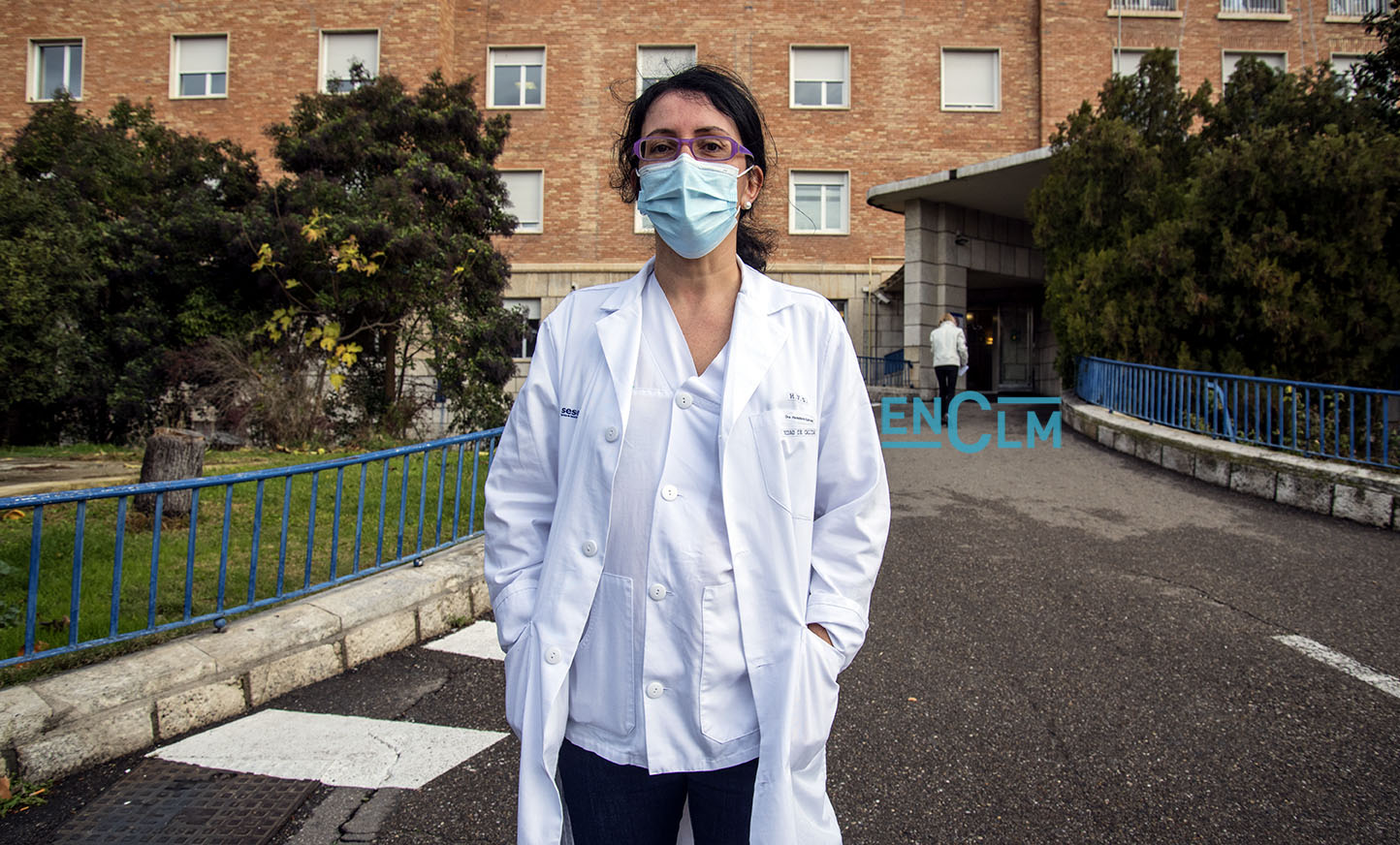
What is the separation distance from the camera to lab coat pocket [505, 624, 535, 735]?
155cm

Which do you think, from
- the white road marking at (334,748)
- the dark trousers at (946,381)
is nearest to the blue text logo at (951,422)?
the dark trousers at (946,381)

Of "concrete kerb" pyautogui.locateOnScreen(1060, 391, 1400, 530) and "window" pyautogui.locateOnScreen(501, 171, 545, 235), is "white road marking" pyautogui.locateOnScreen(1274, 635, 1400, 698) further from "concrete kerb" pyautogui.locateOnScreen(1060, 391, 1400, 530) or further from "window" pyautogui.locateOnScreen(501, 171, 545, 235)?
"window" pyautogui.locateOnScreen(501, 171, 545, 235)

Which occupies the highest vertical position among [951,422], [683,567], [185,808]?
[951,422]

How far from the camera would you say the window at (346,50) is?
926 inches

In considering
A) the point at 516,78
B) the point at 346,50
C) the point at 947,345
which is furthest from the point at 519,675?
the point at 346,50

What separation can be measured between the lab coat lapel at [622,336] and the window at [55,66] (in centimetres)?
3036

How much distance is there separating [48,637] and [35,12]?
2913cm

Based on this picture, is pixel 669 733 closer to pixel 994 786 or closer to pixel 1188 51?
pixel 994 786

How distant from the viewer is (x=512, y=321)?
41.3 feet

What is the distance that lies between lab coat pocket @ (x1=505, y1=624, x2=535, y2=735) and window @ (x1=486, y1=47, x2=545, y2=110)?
82.4 feet

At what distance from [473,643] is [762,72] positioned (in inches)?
906

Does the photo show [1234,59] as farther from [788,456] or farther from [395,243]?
[788,456]

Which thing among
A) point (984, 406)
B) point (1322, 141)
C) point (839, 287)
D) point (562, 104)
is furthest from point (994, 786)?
point (562, 104)

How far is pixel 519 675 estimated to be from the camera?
1.57m
